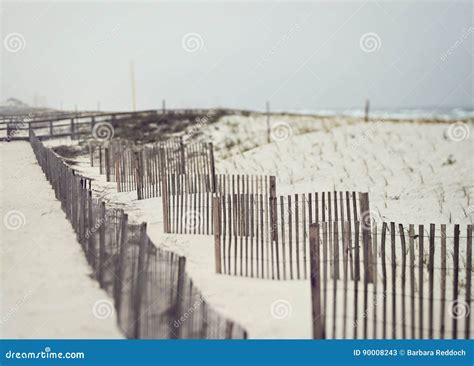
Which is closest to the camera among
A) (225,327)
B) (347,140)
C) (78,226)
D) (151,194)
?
(225,327)

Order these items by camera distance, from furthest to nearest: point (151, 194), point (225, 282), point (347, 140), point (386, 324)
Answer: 1. point (347, 140)
2. point (151, 194)
3. point (225, 282)
4. point (386, 324)

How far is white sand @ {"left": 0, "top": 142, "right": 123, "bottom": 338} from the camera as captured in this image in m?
5.54

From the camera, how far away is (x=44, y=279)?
6707 millimetres

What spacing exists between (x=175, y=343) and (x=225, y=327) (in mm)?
636

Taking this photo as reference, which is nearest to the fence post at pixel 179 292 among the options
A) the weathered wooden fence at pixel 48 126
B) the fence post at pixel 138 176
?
the fence post at pixel 138 176

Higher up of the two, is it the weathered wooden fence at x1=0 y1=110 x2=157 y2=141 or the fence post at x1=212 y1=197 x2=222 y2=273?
the weathered wooden fence at x1=0 y1=110 x2=157 y2=141

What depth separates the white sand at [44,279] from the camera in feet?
18.2

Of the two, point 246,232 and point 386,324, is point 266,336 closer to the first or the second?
point 386,324

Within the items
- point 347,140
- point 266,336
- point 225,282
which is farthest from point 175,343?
point 347,140

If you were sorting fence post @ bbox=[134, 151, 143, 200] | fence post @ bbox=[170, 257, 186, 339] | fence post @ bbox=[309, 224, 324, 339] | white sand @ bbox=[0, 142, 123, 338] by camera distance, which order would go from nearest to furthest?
1. fence post @ bbox=[170, 257, 186, 339]
2. fence post @ bbox=[309, 224, 324, 339]
3. white sand @ bbox=[0, 142, 123, 338]
4. fence post @ bbox=[134, 151, 143, 200]

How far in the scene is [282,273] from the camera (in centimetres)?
729

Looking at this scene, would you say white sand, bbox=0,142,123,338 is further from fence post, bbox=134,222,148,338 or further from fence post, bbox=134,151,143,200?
fence post, bbox=134,151,143,200

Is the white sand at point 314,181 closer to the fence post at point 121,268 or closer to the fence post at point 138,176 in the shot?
the fence post at point 138,176

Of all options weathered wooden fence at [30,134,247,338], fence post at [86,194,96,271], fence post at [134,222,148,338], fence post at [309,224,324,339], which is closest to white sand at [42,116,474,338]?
fence post at [309,224,324,339]
